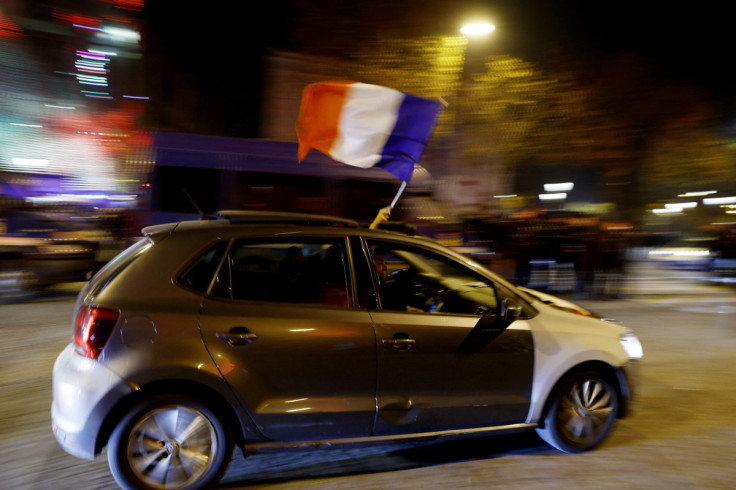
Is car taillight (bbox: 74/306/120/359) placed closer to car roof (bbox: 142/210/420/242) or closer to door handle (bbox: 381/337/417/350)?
car roof (bbox: 142/210/420/242)

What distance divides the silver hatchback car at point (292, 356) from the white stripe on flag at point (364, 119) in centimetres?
98

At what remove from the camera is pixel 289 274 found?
3764mm

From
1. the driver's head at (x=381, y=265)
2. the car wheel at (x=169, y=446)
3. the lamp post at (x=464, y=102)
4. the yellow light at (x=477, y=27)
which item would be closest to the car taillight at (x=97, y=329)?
the car wheel at (x=169, y=446)

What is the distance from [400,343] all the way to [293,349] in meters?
0.65

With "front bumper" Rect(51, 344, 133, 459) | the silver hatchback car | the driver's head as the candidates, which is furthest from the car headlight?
"front bumper" Rect(51, 344, 133, 459)

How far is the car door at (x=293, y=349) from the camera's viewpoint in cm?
324

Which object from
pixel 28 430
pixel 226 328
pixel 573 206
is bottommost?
pixel 28 430

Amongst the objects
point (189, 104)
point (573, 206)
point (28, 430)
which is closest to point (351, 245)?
point (28, 430)

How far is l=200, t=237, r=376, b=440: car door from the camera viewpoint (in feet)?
10.6

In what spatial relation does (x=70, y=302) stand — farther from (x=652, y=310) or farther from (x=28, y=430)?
(x=652, y=310)

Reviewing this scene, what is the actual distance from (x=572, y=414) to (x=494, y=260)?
7630 mm

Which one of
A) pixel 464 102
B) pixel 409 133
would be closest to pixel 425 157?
pixel 464 102

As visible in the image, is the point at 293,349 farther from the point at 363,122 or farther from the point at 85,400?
the point at 363,122

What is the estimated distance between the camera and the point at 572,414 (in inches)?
158
